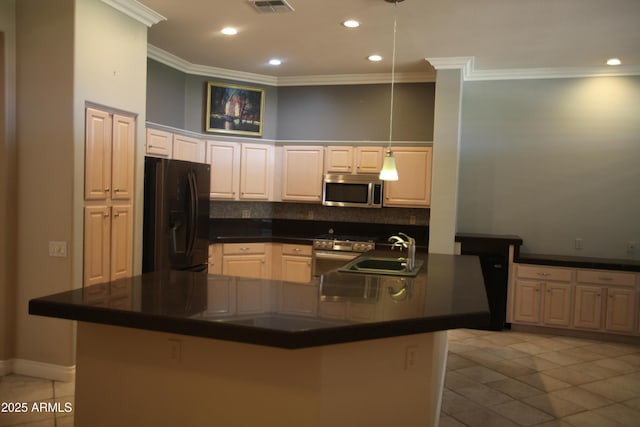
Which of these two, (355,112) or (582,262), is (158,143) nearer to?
(355,112)

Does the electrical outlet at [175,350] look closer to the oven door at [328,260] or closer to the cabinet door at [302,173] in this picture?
the oven door at [328,260]

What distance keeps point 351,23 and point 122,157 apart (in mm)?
2290

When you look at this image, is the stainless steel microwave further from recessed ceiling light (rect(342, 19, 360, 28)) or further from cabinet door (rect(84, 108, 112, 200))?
cabinet door (rect(84, 108, 112, 200))

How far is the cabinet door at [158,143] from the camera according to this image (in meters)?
5.40

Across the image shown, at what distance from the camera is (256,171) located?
6.55 meters

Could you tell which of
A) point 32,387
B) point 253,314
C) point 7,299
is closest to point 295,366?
point 253,314

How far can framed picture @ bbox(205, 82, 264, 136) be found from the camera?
6.32 m

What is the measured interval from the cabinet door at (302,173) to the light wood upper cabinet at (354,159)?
0.15 meters

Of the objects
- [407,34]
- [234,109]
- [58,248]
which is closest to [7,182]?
[58,248]

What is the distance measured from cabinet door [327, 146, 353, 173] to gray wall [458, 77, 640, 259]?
139 centimetres

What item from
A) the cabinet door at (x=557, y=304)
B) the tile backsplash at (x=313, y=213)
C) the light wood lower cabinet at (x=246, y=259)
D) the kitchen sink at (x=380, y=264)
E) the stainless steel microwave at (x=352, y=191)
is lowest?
the cabinet door at (x=557, y=304)

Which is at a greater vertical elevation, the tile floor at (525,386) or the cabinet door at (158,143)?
the cabinet door at (158,143)

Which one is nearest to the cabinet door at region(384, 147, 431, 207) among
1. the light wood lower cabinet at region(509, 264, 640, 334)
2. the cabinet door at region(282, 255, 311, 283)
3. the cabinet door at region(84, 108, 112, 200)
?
the cabinet door at region(282, 255, 311, 283)

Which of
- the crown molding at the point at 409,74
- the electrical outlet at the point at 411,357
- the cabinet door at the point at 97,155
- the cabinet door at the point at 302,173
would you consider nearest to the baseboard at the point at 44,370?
the cabinet door at the point at 97,155
